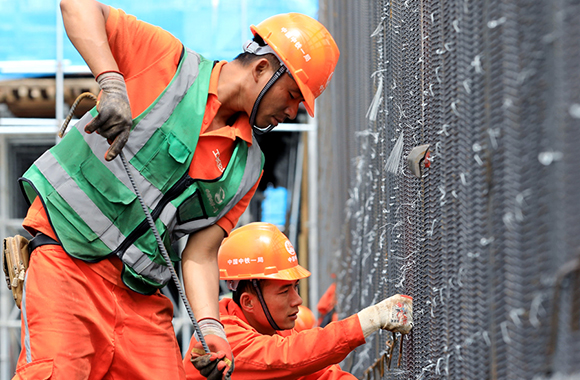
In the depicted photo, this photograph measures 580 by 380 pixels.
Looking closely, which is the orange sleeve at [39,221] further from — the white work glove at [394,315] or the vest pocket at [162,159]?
the white work glove at [394,315]

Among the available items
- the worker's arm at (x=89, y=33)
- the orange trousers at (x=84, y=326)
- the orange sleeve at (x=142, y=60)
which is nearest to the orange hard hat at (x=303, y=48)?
the orange sleeve at (x=142, y=60)

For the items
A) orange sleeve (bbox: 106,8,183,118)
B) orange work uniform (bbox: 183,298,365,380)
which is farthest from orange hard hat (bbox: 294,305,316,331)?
orange sleeve (bbox: 106,8,183,118)

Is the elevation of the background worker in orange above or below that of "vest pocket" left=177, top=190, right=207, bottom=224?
below

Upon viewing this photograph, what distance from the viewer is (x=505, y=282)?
133 cm

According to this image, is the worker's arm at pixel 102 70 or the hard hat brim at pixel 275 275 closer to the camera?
the worker's arm at pixel 102 70

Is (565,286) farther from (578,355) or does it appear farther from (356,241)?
(356,241)

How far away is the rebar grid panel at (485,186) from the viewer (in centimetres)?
110

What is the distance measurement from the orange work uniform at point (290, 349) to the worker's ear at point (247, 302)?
0.24m

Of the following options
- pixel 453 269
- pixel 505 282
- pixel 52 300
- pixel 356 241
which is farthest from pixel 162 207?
pixel 356 241

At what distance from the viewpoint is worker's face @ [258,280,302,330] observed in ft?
11.1

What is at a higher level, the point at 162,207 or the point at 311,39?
the point at 311,39

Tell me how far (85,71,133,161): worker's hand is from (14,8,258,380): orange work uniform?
23cm

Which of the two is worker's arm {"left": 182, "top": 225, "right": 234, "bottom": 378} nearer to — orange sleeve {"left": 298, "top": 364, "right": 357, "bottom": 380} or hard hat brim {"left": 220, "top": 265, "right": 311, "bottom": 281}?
hard hat brim {"left": 220, "top": 265, "right": 311, "bottom": 281}

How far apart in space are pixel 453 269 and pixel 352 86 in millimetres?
3025
